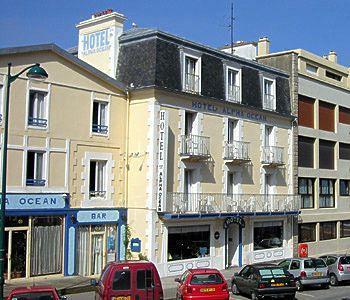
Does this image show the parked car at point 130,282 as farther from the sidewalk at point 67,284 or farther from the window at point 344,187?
the window at point 344,187

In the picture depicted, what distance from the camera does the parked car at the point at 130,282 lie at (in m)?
15.4

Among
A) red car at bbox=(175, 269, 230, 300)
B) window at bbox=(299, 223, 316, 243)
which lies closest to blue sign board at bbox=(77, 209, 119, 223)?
red car at bbox=(175, 269, 230, 300)

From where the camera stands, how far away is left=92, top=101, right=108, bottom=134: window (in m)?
25.4

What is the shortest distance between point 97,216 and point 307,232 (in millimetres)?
16327

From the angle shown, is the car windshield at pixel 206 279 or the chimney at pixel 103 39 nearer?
the car windshield at pixel 206 279

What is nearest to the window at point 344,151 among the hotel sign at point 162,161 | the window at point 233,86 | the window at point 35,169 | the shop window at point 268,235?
the shop window at point 268,235

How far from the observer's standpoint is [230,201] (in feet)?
96.0

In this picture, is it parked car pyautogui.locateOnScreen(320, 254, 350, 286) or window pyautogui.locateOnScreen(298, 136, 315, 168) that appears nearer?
parked car pyautogui.locateOnScreen(320, 254, 350, 286)

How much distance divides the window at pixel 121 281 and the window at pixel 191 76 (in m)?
13.2

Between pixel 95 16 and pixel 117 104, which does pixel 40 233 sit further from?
pixel 95 16

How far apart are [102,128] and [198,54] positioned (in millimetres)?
6376

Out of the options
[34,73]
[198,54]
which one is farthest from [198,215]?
[34,73]

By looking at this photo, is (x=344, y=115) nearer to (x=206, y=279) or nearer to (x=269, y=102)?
(x=269, y=102)

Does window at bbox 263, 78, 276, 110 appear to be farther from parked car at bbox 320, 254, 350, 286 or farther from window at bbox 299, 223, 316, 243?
parked car at bbox 320, 254, 350, 286
